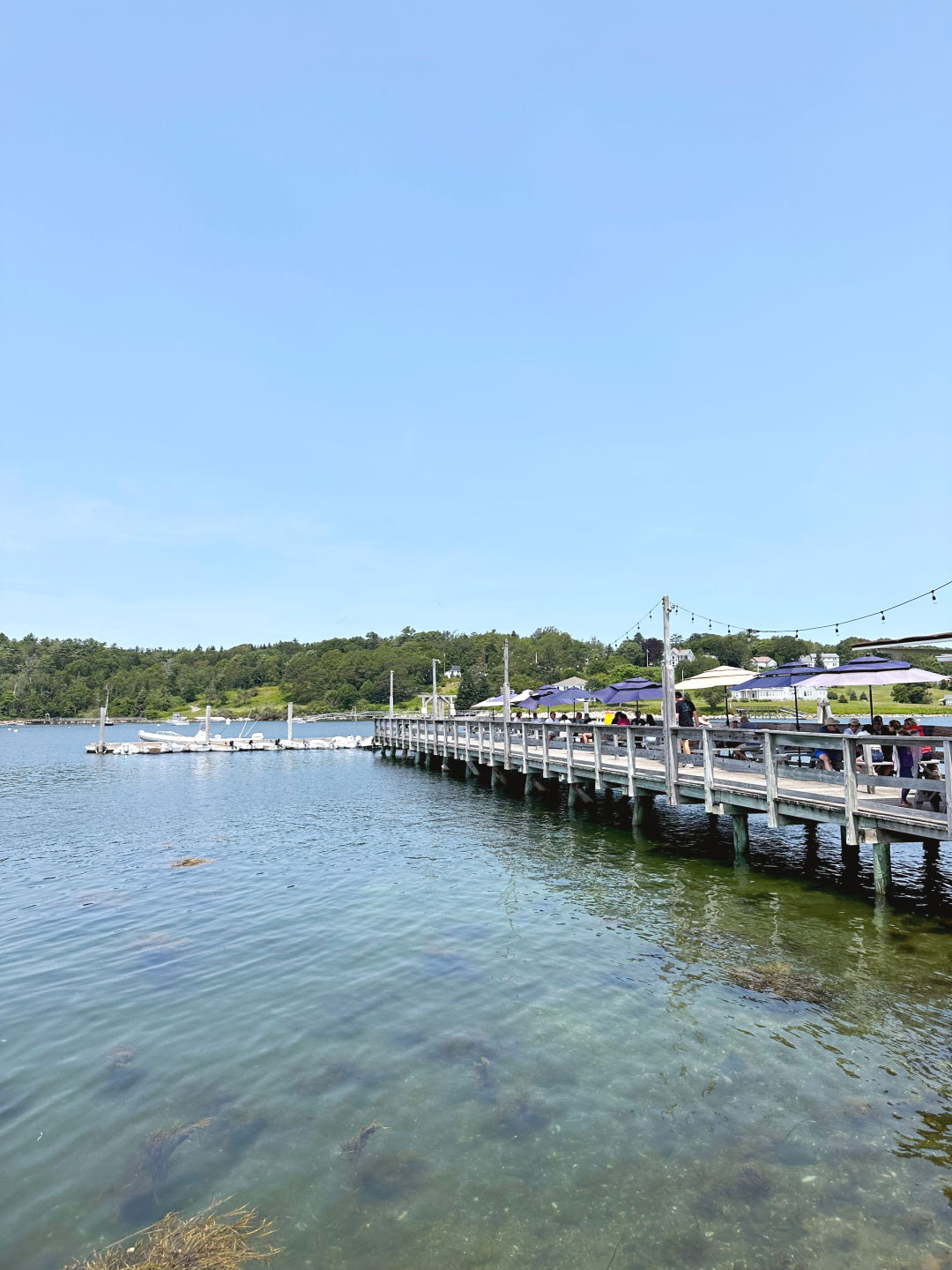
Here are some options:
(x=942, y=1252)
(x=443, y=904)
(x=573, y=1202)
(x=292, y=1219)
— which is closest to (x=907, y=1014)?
(x=942, y=1252)


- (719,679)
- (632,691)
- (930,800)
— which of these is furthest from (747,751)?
(930,800)

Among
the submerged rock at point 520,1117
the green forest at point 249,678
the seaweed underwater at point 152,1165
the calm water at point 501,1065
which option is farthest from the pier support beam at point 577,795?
the green forest at point 249,678

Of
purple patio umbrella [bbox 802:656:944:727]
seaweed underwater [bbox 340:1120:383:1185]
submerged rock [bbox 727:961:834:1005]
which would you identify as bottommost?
seaweed underwater [bbox 340:1120:383:1185]

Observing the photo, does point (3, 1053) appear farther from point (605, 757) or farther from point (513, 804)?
point (513, 804)

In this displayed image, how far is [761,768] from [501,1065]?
977 cm

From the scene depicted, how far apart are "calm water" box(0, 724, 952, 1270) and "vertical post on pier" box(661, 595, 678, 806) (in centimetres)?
182

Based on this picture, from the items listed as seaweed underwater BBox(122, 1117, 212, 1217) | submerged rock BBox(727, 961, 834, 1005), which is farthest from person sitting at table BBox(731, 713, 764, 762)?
seaweed underwater BBox(122, 1117, 212, 1217)

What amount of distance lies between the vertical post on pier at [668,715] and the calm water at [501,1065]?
182 cm

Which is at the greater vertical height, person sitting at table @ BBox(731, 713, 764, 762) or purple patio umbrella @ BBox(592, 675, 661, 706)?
purple patio umbrella @ BBox(592, 675, 661, 706)

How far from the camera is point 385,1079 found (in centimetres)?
709

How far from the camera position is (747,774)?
1669 centimetres

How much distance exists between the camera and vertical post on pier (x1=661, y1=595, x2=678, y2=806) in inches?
661

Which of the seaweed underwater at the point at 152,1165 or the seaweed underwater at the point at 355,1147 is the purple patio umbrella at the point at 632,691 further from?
the seaweed underwater at the point at 152,1165

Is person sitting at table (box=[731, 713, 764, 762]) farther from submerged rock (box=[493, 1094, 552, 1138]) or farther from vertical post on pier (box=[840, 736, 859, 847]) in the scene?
submerged rock (box=[493, 1094, 552, 1138])
